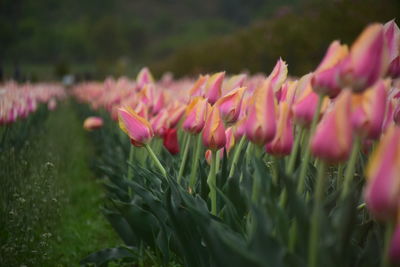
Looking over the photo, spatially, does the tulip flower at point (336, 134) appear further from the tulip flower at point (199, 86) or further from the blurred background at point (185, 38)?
the blurred background at point (185, 38)

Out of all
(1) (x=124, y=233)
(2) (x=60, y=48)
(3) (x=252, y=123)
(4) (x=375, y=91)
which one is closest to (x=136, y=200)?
(1) (x=124, y=233)

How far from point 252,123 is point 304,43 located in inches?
415

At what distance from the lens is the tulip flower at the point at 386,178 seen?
0.89 meters

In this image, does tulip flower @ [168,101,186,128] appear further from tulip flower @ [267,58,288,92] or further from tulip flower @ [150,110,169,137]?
tulip flower @ [267,58,288,92]

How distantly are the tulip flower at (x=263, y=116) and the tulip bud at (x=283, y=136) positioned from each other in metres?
0.03

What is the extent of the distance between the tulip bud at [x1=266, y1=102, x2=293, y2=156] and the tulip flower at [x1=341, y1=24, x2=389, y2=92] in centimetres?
27

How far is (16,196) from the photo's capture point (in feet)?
→ 7.48

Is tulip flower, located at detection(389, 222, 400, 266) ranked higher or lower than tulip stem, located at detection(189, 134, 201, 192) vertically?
higher

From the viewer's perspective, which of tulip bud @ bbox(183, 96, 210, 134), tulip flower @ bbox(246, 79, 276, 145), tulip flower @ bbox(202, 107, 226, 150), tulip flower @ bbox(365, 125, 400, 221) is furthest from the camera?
tulip bud @ bbox(183, 96, 210, 134)

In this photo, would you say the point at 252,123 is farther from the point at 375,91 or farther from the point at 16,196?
the point at 16,196

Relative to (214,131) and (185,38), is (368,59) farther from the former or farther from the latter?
(185,38)

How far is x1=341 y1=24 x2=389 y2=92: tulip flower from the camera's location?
1.02 m

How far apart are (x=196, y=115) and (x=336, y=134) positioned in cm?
84

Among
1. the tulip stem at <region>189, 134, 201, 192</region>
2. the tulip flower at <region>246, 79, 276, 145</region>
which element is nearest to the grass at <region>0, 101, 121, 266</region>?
the tulip stem at <region>189, 134, 201, 192</region>
